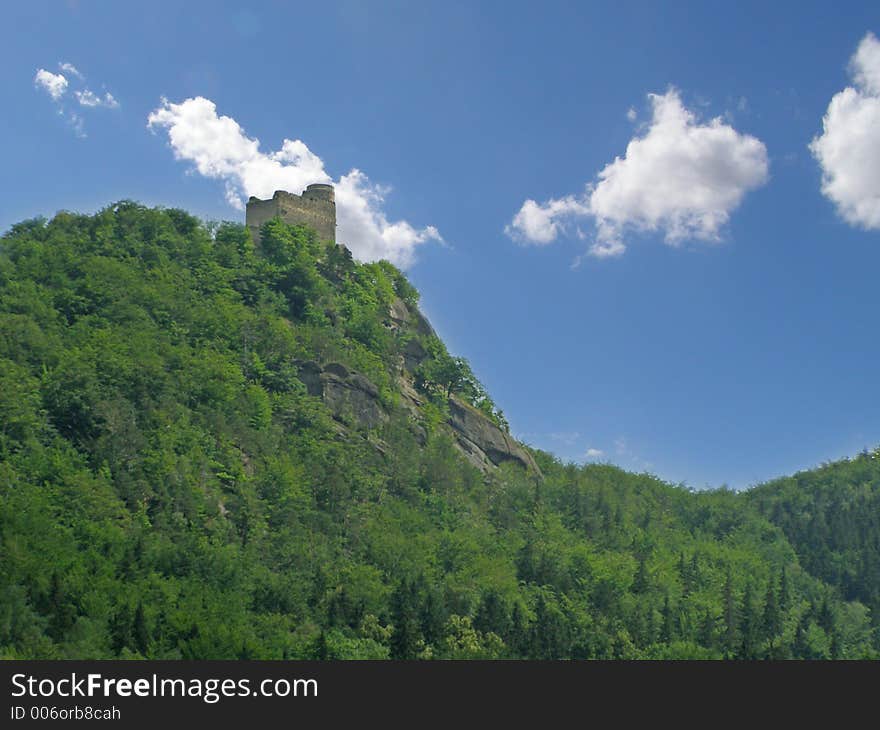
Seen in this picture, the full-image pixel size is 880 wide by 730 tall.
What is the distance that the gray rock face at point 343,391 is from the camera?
344ft

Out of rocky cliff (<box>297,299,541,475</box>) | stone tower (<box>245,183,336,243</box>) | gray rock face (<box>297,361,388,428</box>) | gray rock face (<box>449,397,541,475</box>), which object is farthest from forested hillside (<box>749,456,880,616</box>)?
stone tower (<box>245,183,336,243</box>)

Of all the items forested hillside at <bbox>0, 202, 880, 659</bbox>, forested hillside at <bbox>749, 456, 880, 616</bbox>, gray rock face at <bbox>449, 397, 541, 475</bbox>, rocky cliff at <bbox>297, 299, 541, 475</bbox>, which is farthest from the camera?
forested hillside at <bbox>749, 456, 880, 616</bbox>

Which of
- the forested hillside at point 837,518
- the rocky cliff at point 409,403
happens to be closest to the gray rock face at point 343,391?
the rocky cliff at point 409,403

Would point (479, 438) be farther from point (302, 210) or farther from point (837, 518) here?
point (837, 518)

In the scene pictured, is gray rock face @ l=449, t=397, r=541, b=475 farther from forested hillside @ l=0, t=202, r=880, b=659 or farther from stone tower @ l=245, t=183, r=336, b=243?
stone tower @ l=245, t=183, r=336, b=243

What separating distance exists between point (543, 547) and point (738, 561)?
102 feet

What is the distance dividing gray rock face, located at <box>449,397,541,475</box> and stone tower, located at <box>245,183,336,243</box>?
67.3 feet

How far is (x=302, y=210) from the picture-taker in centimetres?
12269

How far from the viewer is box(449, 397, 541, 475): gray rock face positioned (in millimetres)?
116694

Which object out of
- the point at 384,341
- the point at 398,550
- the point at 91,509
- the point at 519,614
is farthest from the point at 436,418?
→ the point at 91,509

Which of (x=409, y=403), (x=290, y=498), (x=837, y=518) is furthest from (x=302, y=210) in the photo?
(x=837, y=518)

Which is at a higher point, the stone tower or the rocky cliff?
the stone tower

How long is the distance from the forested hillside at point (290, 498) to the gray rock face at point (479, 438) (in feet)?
0.78

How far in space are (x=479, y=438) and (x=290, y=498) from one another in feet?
100
